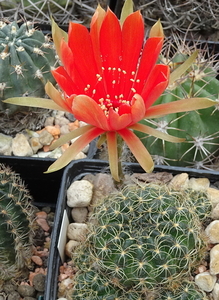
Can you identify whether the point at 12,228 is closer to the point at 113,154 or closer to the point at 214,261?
the point at 113,154

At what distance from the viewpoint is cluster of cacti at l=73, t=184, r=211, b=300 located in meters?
0.89

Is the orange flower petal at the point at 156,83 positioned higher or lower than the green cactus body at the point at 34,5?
lower

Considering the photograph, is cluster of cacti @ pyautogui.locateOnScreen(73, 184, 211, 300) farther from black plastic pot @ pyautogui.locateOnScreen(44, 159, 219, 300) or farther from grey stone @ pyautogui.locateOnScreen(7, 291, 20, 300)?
grey stone @ pyautogui.locateOnScreen(7, 291, 20, 300)

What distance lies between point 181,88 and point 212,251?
1.61ft

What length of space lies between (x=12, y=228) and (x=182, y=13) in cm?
132

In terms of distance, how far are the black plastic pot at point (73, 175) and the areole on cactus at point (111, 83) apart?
286mm

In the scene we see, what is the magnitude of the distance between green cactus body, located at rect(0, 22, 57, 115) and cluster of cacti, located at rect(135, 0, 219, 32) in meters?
0.67

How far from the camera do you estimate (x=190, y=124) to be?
4.18 ft

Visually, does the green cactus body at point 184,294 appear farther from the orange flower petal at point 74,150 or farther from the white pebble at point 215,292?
the orange flower petal at point 74,150


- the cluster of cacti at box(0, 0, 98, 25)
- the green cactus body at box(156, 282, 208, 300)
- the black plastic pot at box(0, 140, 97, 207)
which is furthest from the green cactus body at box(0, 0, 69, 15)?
the green cactus body at box(156, 282, 208, 300)

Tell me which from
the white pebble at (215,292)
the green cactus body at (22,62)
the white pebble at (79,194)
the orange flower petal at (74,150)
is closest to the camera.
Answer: the orange flower petal at (74,150)

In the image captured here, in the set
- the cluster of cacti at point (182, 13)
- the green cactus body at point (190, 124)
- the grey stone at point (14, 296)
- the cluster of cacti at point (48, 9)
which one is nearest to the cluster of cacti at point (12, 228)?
the grey stone at point (14, 296)

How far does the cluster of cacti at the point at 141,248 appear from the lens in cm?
89

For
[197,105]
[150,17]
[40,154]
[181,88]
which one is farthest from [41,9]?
[197,105]
